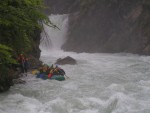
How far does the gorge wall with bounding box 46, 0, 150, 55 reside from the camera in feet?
85.4

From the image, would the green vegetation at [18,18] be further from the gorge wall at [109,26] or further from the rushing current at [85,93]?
the gorge wall at [109,26]

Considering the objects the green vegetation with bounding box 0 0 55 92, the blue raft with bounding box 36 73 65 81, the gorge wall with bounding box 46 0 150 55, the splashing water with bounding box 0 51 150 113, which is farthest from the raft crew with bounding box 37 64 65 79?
the gorge wall with bounding box 46 0 150 55

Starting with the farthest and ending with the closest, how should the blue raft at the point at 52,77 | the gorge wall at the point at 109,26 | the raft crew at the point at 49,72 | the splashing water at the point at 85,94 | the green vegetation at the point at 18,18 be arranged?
the gorge wall at the point at 109,26, the raft crew at the point at 49,72, the blue raft at the point at 52,77, the splashing water at the point at 85,94, the green vegetation at the point at 18,18

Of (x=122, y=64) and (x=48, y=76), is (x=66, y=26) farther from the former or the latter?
(x=48, y=76)

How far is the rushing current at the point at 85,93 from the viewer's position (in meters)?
10.4

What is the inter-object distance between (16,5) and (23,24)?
3.51 feet

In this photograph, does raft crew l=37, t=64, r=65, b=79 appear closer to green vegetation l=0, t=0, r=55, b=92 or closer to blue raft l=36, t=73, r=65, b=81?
blue raft l=36, t=73, r=65, b=81

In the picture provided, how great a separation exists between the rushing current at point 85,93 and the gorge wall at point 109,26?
859 cm

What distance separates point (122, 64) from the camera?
20641mm

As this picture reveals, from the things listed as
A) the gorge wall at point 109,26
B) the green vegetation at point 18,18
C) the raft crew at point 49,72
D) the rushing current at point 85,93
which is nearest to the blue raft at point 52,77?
the raft crew at point 49,72

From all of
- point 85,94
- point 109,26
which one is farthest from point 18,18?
point 109,26

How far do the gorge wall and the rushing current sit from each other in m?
8.59

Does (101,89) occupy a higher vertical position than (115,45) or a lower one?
lower

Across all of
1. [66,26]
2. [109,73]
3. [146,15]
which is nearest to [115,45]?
[146,15]
